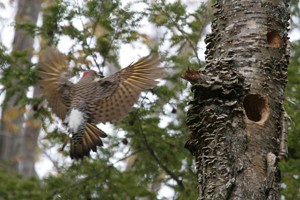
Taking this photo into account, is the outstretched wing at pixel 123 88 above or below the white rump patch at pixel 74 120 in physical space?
above

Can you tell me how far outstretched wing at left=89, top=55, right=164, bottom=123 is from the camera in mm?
5312

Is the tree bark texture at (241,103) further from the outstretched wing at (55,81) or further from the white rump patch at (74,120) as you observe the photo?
the outstretched wing at (55,81)

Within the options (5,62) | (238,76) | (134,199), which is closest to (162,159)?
(134,199)

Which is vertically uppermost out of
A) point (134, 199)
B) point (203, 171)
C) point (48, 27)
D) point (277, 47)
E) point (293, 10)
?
point (293, 10)

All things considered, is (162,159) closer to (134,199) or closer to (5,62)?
(134,199)

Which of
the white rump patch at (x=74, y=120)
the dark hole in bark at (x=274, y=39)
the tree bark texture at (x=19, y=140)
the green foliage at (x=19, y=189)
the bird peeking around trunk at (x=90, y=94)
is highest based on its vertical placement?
the tree bark texture at (x=19, y=140)

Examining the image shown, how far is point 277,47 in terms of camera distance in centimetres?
314

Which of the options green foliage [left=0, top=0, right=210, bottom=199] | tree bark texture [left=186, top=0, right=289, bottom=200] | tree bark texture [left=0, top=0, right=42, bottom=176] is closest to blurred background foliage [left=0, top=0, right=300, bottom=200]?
green foliage [left=0, top=0, right=210, bottom=199]

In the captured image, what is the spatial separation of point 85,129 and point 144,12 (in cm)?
128

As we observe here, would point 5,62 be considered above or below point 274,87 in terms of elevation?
above

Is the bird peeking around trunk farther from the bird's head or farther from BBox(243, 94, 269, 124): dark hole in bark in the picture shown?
BBox(243, 94, 269, 124): dark hole in bark

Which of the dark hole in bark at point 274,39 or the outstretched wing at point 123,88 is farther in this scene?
Answer: the outstretched wing at point 123,88

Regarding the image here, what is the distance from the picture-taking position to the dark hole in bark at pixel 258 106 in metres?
2.93

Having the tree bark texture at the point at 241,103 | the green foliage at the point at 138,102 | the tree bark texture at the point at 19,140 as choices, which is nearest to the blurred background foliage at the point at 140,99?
the green foliage at the point at 138,102
